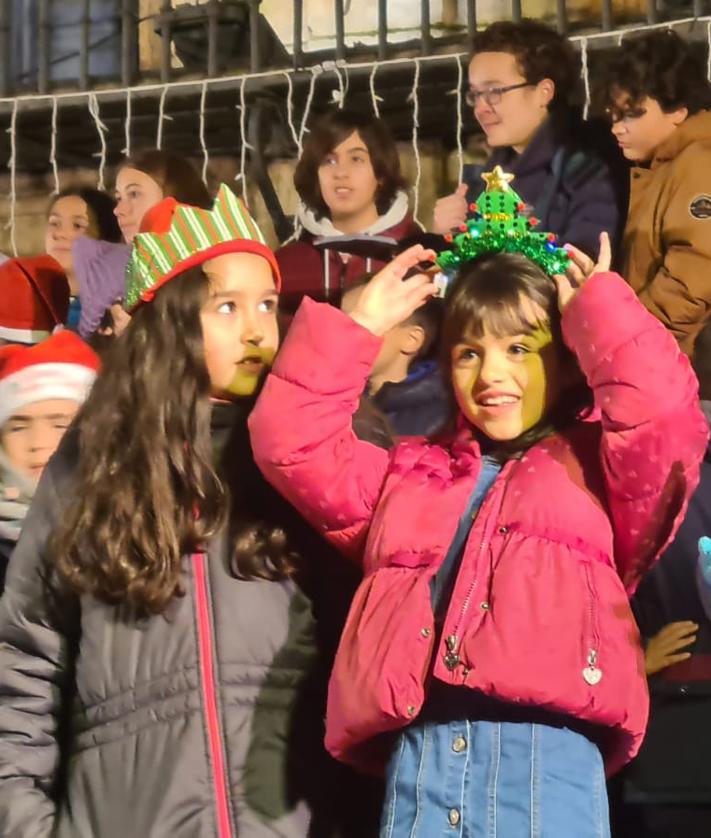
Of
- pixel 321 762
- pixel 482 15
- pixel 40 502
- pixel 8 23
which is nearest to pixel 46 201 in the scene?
pixel 8 23

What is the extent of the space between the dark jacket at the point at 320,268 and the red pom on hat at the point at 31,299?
0.64 metres

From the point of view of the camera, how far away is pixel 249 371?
5.64 ft

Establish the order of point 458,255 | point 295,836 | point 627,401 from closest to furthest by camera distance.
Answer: point 627,401 → point 295,836 → point 458,255

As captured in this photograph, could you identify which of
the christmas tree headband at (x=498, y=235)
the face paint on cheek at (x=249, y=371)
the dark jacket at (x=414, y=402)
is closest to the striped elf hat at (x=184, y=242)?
the face paint on cheek at (x=249, y=371)

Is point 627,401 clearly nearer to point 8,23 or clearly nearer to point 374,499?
point 374,499

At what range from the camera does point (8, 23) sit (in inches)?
179

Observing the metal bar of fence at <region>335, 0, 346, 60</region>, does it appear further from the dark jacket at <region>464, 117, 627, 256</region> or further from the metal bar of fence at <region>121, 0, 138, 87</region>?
the dark jacket at <region>464, 117, 627, 256</region>

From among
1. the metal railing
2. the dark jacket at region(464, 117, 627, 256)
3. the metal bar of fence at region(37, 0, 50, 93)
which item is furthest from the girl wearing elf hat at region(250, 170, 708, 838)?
the metal bar of fence at region(37, 0, 50, 93)

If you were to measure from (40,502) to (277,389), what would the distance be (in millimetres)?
409

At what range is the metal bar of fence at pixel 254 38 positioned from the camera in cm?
387

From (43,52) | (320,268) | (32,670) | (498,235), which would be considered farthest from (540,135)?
(43,52)

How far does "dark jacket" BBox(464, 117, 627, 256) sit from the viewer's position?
276 centimetres

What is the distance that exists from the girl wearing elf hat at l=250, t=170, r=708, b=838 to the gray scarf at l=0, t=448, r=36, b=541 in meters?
0.71

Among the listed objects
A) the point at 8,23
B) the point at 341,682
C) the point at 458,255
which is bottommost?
the point at 341,682
